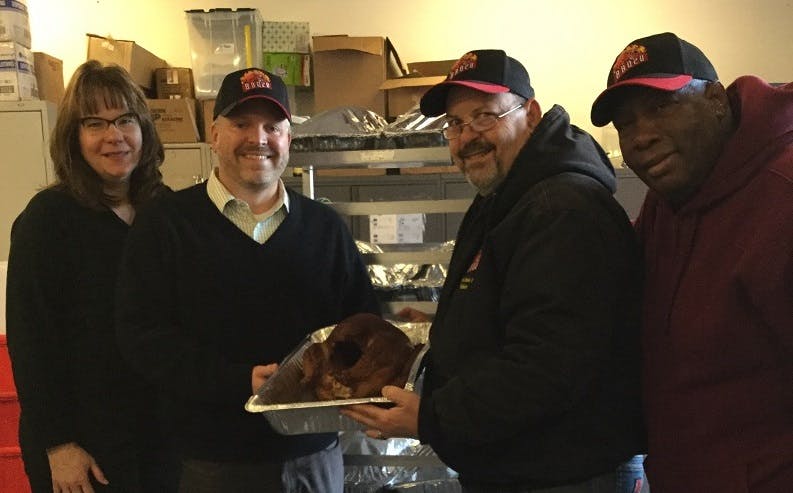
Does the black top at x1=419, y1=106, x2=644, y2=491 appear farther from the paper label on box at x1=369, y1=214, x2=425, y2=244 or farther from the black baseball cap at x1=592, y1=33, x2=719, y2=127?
the paper label on box at x1=369, y1=214, x2=425, y2=244

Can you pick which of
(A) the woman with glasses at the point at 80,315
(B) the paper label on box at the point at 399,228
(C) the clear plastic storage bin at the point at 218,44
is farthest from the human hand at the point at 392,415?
(C) the clear plastic storage bin at the point at 218,44

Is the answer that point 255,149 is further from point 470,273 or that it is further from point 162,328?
point 470,273

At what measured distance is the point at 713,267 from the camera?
3.33ft

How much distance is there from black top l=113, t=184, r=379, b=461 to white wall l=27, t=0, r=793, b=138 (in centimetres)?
314

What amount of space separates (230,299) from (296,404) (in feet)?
1.37

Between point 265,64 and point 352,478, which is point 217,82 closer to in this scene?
point 265,64

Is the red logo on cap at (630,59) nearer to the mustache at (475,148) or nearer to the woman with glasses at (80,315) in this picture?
the mustache at (475,148)

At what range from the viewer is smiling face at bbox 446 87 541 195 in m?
1.23

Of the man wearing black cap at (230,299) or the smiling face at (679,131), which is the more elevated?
the smiling face at (679,131)

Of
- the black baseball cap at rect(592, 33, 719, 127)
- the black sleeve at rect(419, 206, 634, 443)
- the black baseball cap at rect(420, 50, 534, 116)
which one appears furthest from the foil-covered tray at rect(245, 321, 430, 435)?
the black baseball cap at rect(592, 33, 719, 127)

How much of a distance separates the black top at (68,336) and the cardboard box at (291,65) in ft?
8.58

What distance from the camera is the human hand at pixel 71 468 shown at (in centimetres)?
152

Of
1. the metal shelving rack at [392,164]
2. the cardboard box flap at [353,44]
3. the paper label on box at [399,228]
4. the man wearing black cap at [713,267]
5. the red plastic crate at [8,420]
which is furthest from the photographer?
the cardboard box flap at [353,44]

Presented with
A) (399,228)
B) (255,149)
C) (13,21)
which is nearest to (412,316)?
(255,149)
